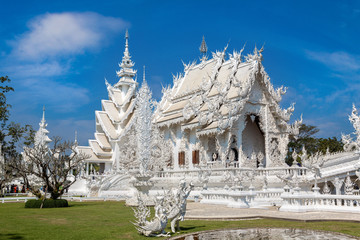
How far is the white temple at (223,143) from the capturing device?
17844 millimetres

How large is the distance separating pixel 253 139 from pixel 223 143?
152 inches

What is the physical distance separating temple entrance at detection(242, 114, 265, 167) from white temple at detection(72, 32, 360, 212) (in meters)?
0.07

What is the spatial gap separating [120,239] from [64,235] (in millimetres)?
1405

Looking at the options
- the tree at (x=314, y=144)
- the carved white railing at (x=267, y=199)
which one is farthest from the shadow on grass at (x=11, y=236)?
the tree at (x=314, y=144)

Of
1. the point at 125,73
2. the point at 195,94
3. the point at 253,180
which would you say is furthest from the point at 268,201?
the point at 125,73

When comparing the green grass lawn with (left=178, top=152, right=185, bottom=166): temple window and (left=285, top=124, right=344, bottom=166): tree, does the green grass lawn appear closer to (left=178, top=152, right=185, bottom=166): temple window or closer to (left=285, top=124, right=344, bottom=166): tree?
(left=178, top=152, right=185, bottom=166): temple window

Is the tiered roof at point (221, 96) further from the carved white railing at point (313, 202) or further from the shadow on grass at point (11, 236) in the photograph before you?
the shadow on grass at point (11, 236)

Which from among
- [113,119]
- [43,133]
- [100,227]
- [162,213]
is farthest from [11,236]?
[43,133]

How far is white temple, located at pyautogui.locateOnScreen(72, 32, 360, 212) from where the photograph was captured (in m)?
17.8

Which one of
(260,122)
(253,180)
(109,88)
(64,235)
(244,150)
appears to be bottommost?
(64,235)

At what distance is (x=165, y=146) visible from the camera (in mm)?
27000

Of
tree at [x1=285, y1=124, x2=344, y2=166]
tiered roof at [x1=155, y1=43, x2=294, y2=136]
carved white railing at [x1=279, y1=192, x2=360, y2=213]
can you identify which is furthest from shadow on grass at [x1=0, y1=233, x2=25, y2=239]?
tree at [x1=285, y1=124, x2=344, y2=166]

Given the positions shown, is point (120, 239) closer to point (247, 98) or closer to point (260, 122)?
point (247, 98)

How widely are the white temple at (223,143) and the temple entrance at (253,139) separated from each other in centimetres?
7
